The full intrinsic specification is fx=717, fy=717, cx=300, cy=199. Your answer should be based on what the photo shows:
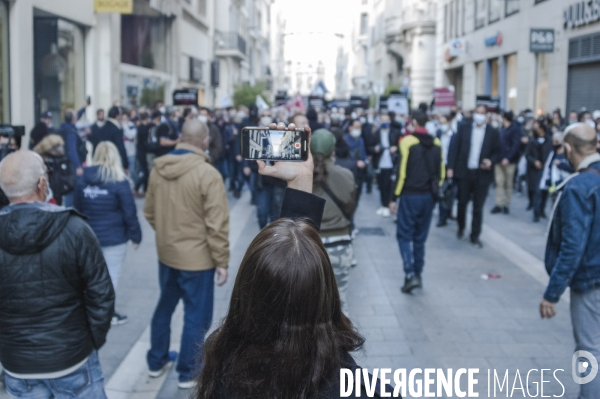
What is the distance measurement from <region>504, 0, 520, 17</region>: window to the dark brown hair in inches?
992

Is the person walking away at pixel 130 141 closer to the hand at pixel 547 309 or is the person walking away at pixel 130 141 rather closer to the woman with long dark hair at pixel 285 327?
the hand at pixel 547 309

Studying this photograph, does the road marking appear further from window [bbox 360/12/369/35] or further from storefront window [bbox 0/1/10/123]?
window [bbox 360/12/369/35]

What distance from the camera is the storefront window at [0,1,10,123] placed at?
42.9 feet

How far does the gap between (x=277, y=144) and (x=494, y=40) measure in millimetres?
26557

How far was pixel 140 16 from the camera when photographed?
2409 cm

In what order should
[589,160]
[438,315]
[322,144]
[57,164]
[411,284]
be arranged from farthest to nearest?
[411,284] < [57,164] < [438,315] < [322,144] < [589,160]

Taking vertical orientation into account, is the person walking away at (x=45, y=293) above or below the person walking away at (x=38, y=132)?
below

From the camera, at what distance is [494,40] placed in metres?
27.6

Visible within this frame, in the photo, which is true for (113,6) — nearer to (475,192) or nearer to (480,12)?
(475,192)

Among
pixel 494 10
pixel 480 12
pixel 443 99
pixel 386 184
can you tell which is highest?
pixel 480 12

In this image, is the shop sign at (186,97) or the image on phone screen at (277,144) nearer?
the image on phone screen at (277,144)

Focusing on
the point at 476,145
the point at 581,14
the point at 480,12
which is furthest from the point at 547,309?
the point at 480,12

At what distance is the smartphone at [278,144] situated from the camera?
2859 millimetres

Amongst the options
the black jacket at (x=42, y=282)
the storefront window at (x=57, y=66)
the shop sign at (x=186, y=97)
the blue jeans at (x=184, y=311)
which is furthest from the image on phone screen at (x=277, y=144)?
the shop sign at (x=186, y=97)
